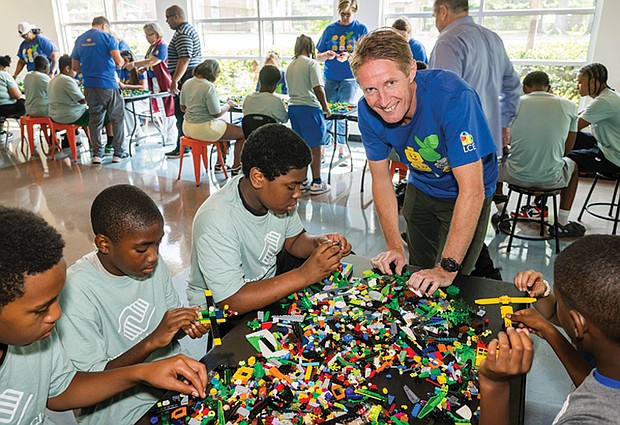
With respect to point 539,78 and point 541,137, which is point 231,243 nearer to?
point 541,137

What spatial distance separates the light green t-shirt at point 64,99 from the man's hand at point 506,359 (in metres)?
6.86

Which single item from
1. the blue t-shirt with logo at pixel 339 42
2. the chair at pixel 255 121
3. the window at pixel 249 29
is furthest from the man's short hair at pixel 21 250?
the window at pixel 249 29

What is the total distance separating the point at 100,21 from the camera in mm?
6883

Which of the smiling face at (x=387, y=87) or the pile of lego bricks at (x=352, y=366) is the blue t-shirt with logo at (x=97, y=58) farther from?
the pile of lego bricks at (x=352, y=366)

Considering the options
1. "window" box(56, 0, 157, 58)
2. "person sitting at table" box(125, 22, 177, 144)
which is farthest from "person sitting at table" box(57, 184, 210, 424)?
"window" box(56, 0, 157, 58)

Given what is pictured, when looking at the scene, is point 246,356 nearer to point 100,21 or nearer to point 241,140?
point 241,140

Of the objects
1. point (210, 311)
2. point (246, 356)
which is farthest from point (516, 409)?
point (210, 311)

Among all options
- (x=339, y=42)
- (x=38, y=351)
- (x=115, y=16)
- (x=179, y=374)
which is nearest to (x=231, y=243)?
(x=179, y=374)

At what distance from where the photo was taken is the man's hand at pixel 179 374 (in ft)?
4.08

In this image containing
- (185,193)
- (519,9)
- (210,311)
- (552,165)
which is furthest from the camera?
(519,9)

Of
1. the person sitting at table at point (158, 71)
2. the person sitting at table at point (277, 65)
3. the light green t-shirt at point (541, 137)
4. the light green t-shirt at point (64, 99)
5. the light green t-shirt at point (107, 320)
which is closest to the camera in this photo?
the light green t-shirt at point (107, 320)

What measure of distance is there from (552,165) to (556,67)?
3.54 meters

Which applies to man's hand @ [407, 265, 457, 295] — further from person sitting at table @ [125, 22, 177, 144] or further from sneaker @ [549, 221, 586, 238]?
person sitting at table @ [125, 22, 177, 144]

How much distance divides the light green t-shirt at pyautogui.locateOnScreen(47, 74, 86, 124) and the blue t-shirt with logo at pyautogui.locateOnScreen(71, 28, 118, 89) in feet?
0.67
